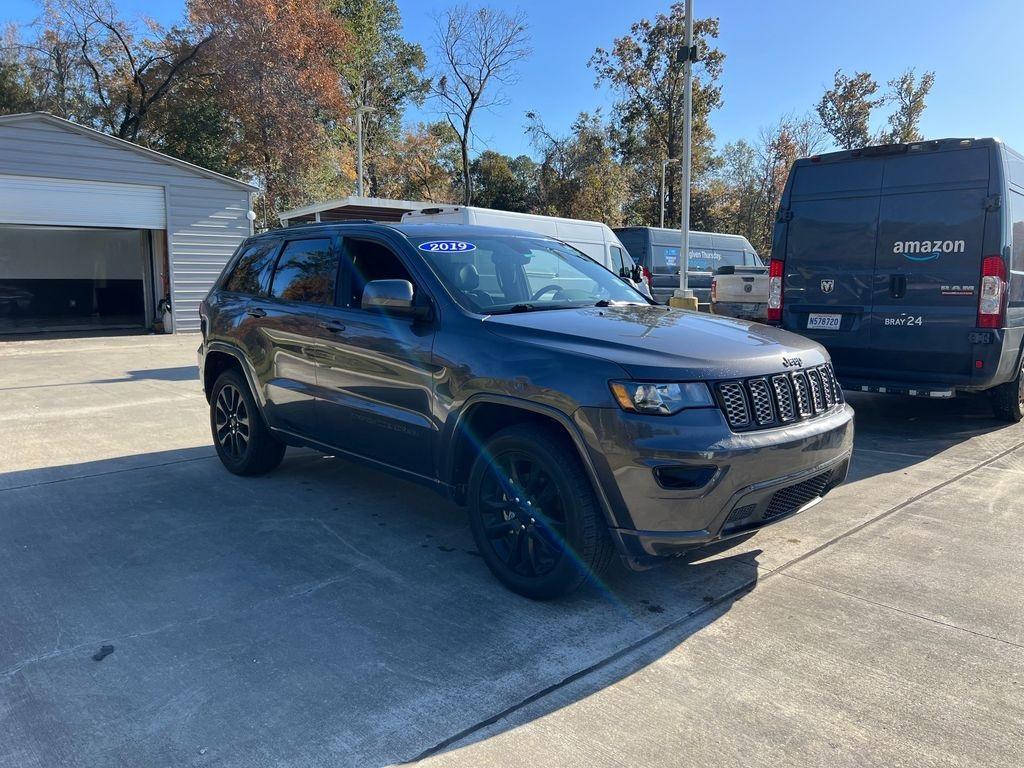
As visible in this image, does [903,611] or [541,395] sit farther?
[903,611]

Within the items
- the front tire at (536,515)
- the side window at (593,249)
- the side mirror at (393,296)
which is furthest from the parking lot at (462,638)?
the side window at (593,249)

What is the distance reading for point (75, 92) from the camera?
91.0 ft

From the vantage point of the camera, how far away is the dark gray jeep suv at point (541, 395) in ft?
10.4

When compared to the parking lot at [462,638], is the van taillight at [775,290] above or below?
above

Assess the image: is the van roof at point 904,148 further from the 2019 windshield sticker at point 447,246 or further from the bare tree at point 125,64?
the bare tree at point 125,64

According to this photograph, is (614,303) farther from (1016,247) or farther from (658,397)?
(1016,247)

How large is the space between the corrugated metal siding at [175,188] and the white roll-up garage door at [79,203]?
0.17 m

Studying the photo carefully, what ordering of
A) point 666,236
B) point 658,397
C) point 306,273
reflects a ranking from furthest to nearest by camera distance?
point 666,236 → point 306,273 → point 658,397

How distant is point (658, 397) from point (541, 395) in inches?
21.4

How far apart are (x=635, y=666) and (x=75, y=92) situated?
106ft

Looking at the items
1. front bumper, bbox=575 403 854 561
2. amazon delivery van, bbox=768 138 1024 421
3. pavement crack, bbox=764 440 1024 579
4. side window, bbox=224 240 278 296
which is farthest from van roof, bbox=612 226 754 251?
front bumper, bbox=575 403 854 561

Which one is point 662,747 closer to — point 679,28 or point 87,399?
point 87,399

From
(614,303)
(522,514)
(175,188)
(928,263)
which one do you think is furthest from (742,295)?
(175,188)

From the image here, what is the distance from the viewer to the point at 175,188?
56.4 feet
